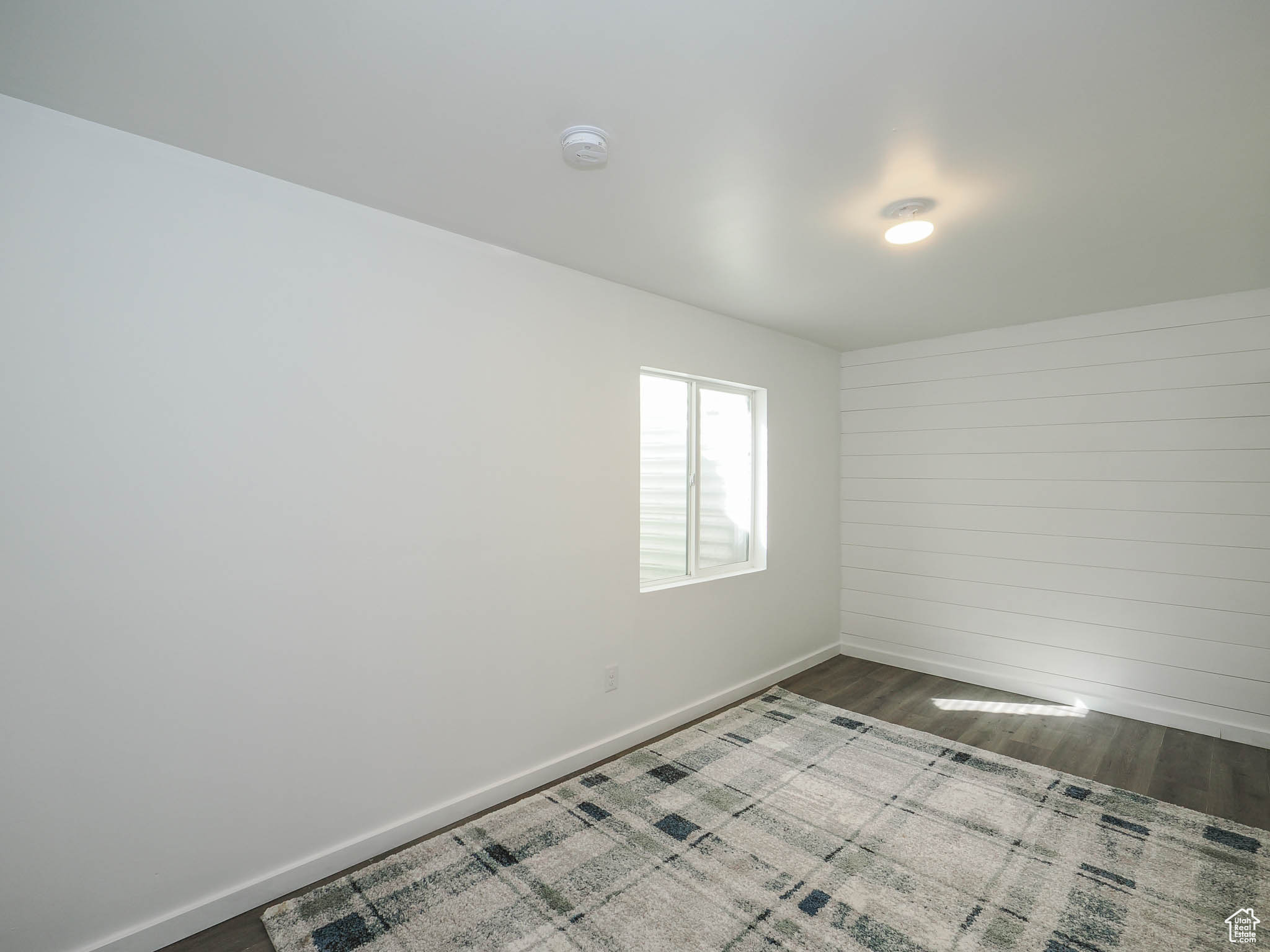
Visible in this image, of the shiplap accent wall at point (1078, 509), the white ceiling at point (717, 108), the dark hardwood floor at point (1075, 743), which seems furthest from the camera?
the shiplap accent wall at point (1078, 509)

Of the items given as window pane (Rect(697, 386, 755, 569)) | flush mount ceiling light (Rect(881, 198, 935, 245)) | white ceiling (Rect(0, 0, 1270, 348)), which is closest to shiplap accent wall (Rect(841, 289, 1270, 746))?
white ceiling (Rect(0, 0, 1270, 348))

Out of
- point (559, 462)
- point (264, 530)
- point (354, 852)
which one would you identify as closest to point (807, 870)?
point (354, 852)

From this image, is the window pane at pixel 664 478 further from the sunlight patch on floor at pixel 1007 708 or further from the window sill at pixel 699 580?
the sunlight patch on floor at pixel 1007 708

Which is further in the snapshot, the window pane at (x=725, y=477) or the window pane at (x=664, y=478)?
the window pane at (x=725, y=477)

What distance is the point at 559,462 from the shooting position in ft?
9.77

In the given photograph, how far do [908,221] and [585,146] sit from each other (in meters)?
1.38

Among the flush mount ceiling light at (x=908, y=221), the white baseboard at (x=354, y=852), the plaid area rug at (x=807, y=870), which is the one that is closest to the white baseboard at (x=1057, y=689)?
the plaid area rug at (x=807, y=870)

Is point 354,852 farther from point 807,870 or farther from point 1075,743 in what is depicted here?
point 1075,743

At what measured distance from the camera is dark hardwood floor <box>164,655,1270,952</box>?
2822mm

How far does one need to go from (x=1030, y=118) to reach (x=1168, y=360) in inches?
111

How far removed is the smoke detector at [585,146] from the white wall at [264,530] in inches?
35.3

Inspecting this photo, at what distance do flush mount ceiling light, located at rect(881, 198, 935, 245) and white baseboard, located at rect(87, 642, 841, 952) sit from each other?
2720 mm

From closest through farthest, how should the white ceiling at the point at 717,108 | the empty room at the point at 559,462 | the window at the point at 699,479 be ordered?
the white ceiling at the point at 717,108 → the empty room at the point at 559,462 → the window at the point at 699,479

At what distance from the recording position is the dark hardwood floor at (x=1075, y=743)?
2822mm
